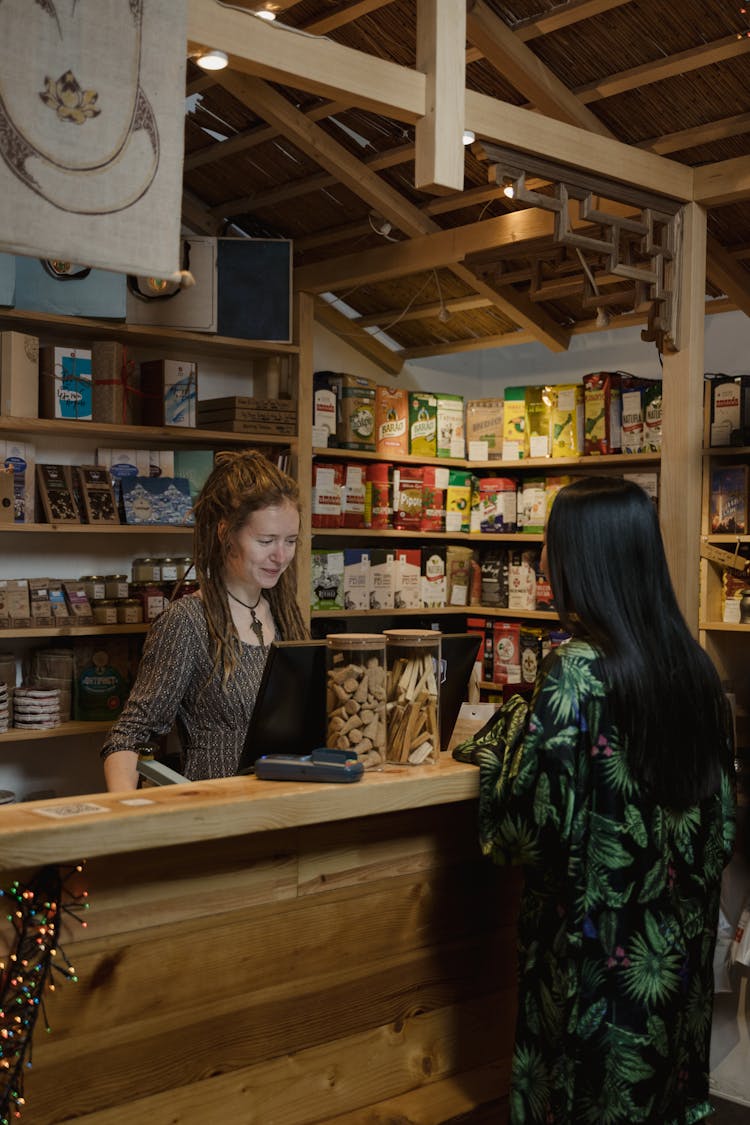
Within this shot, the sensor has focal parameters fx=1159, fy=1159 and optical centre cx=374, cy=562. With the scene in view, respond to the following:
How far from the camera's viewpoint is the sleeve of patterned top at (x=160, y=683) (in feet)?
8.64

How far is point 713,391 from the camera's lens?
4.14 metres

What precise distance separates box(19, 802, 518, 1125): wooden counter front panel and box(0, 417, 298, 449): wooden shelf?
2.45 m

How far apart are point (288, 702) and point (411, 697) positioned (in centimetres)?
24

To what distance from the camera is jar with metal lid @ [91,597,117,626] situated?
14.5 feet

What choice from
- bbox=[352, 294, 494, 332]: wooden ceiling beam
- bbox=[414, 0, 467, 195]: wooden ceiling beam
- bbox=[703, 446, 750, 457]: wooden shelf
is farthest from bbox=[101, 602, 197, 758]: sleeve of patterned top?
bbox=[352, 294, 494, 332]: wooden ceiling beam

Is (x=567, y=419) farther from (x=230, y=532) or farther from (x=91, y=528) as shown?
(x=230, y=532)

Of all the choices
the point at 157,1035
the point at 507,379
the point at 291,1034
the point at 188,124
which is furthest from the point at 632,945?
the point at 507,379

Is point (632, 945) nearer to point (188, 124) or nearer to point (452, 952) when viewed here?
point (452, 952)

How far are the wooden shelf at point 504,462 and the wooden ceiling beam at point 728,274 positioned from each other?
76 cm

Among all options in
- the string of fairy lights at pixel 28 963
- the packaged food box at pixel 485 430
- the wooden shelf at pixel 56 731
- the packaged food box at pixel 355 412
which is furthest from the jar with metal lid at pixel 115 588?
the string of fairy lights at pixel 28 963

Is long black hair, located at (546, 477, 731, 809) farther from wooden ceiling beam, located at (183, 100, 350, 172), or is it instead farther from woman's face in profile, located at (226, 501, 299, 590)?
wooden ceiling beam, located at (183, 100, 350, 172)

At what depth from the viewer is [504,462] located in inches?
222

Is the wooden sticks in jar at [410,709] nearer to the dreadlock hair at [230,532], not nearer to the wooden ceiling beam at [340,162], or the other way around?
the dreadlock hair at [230,532]

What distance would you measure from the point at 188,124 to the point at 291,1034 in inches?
150
